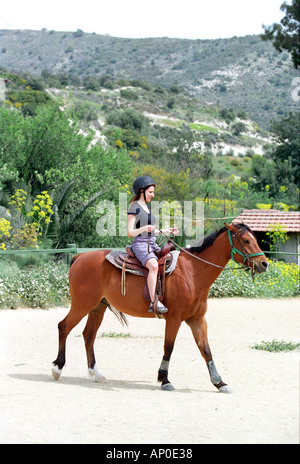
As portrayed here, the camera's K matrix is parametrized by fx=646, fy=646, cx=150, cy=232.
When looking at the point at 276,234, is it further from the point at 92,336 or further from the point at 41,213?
the point at 92,336

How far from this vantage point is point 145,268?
24.6 ft

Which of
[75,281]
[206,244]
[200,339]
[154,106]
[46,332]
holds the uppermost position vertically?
[154,106]

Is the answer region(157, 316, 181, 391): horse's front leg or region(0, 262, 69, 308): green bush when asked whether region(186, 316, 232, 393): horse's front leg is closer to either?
region(157, 316, 181, 391): horse's front leg

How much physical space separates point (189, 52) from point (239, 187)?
85.7 metres

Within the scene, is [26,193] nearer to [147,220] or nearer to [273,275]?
[273,275]

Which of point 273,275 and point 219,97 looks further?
point 219,97

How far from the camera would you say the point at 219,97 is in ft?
345

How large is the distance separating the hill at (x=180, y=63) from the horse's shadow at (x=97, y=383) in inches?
3482

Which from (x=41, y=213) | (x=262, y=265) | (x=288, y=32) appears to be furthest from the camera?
(x=288, y=32)

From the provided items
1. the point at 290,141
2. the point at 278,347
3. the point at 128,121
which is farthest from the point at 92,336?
the point at 128,121

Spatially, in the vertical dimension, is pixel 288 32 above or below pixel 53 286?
above

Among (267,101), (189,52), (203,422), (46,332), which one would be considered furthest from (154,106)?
(203,422)

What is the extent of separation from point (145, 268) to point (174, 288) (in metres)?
0.41
